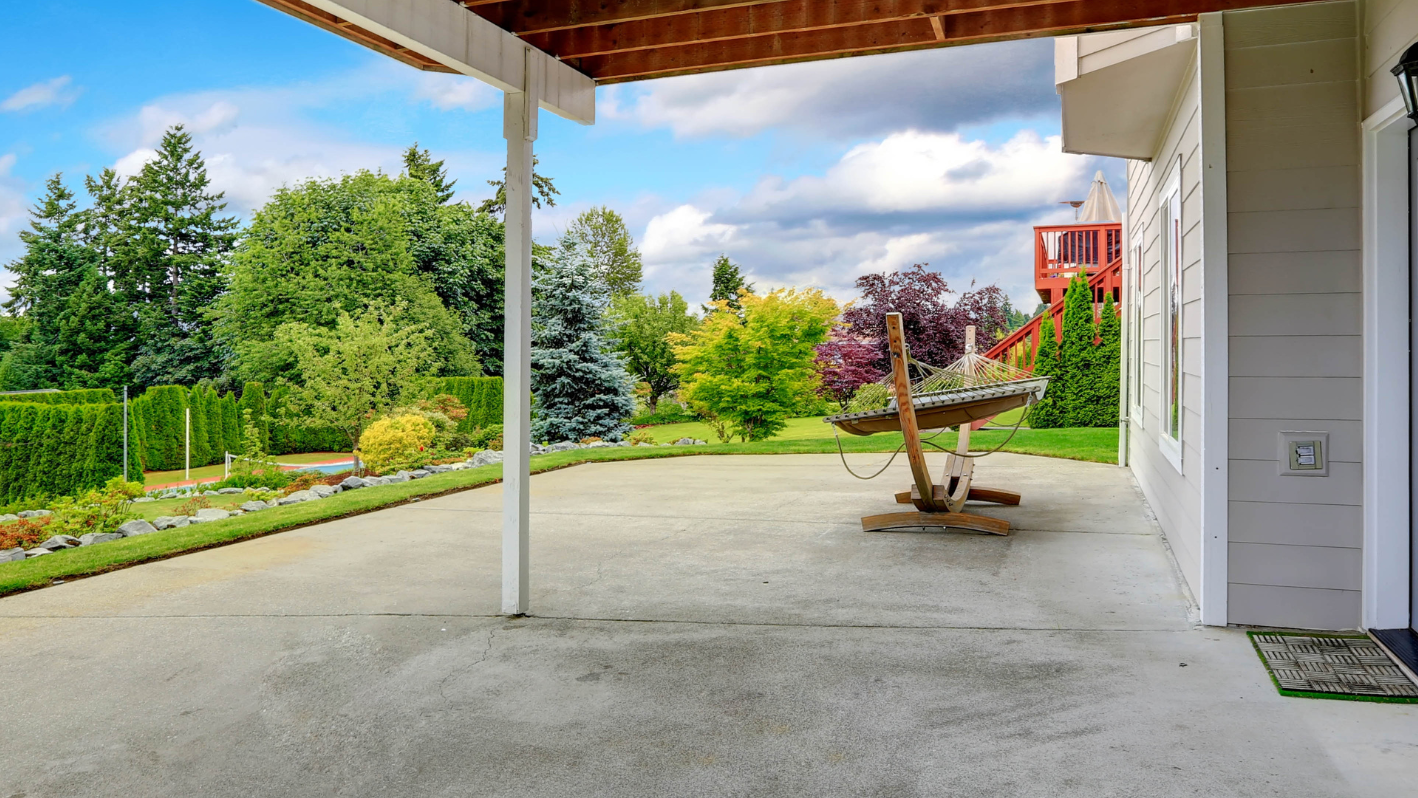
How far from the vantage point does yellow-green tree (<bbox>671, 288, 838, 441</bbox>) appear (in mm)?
14516

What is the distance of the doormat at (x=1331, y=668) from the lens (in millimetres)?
2885

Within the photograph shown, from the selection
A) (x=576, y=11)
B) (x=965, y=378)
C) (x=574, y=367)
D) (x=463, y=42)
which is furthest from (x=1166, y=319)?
(x=574, y=367)

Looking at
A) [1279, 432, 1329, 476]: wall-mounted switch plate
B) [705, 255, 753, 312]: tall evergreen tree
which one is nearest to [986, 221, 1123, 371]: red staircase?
[1279, 432, 1329, 476]: wall-mounted switch plate

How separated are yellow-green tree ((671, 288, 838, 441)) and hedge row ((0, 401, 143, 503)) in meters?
8.38

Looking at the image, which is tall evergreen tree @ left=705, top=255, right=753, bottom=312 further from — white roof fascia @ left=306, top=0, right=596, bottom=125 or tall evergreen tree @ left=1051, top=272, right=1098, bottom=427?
white roof fascia @ left=306, top=0, right=596, bottom=125

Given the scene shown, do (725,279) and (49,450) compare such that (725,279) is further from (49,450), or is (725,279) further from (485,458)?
(49,450)

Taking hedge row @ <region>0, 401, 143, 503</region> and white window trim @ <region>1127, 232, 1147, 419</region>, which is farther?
hedge row @ <region>0, 401, 143, 503</region>

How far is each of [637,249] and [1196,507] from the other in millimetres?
30205

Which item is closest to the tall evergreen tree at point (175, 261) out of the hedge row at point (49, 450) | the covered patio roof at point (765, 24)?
the hedge row at point (49, 450)

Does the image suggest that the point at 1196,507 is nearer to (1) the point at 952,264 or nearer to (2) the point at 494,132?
(1) the point at 952,264

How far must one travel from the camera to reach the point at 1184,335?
4.34m

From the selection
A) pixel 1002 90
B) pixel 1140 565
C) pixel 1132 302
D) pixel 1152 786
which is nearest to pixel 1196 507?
pixel 1140 565

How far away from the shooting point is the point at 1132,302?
812 centimetres

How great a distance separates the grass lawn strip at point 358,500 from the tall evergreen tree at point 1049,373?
962 millimetres
